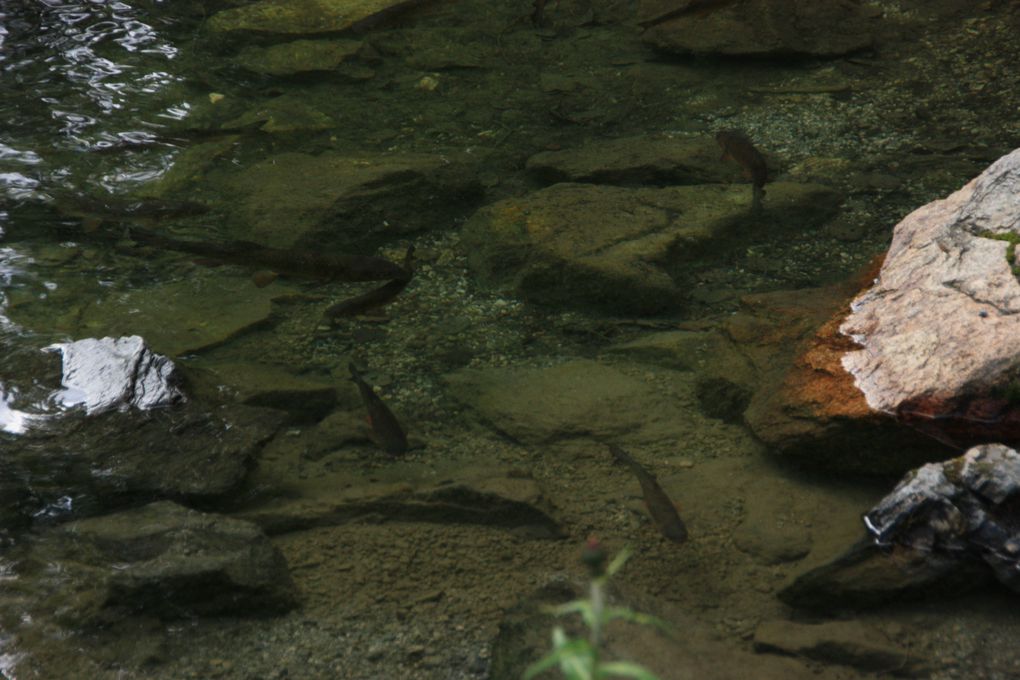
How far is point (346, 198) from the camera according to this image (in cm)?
520

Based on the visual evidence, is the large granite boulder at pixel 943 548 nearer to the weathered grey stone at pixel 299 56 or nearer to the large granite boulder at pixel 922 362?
the large granite boulder at pixel 922 362

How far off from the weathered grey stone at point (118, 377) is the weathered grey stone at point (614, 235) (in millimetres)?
1762

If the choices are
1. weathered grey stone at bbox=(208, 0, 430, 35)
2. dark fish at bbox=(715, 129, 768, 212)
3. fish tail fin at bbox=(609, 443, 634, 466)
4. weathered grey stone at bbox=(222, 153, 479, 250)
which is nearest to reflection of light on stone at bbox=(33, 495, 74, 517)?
fish tail fin at bbox=(609, 443, 634, 466)

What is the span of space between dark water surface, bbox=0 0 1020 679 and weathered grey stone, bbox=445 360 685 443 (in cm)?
1

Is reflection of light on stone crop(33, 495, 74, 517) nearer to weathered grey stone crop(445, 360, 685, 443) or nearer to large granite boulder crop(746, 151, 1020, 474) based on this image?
weathered grey stone crop(445, 360, 685, 443)

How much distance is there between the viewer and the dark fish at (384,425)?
3596mm

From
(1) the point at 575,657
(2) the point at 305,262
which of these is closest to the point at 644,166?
(2) the point at 305,262

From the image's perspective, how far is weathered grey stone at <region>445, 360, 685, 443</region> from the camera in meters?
3.69

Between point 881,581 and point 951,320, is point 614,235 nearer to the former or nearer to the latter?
point 951,320

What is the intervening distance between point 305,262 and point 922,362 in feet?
9.57

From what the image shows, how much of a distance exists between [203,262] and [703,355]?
8.70ft

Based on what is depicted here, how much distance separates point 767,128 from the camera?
5.96 meters

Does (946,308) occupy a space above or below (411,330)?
above

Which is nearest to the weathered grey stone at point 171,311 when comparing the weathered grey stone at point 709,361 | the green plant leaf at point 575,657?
the weathered grey stone at point 709,361
